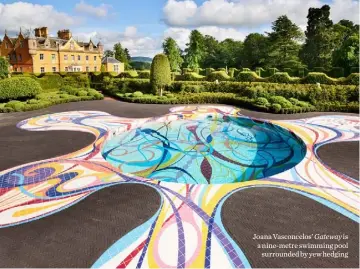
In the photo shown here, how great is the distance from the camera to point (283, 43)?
1660 inches

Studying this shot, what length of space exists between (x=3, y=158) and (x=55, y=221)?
469cm

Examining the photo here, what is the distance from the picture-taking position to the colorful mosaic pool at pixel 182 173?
4.70m

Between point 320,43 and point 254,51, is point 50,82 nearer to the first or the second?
point 254,51

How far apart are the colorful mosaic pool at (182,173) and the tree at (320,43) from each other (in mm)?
29102

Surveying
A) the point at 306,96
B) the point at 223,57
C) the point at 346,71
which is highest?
the point at 223,57

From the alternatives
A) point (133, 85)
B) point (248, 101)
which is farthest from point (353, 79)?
point (133, 85)

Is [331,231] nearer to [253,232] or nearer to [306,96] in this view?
[253,232]

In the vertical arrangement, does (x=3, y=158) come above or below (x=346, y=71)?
below

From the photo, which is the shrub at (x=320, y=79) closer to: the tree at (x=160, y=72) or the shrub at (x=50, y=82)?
the tree at (x=160, y=72)

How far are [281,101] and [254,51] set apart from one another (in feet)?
103

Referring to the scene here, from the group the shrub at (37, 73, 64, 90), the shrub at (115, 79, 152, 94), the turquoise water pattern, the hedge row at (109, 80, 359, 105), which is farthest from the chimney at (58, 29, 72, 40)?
the turquoise water pattern

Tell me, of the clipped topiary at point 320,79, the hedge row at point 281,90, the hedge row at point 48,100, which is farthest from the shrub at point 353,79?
the hedge row at point 48,100

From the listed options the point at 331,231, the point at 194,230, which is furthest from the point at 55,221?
the point at 331,231

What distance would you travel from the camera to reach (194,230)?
504 centimetres
